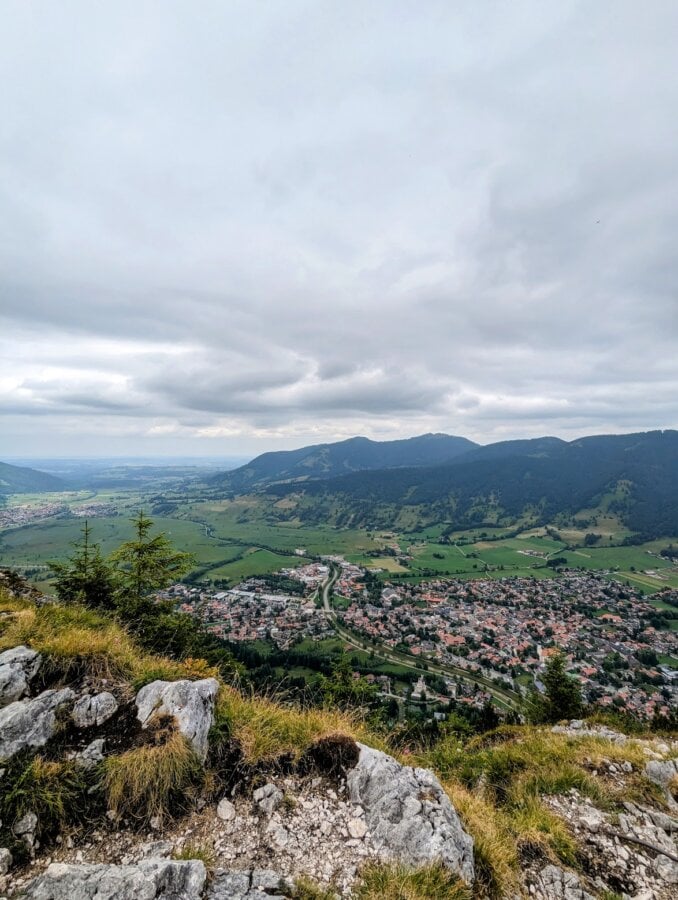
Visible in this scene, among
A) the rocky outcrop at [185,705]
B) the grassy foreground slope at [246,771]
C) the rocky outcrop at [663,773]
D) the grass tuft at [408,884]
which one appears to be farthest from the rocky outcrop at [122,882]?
the rocky outcrop at [663,773]

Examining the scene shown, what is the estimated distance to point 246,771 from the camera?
523cm

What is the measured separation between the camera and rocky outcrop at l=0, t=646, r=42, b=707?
5.31 metres

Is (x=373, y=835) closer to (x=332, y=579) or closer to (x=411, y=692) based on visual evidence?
(x=411, y=692)

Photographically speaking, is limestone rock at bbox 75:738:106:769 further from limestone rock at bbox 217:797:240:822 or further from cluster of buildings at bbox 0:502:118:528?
cluster of buildings at bbox 0:502:118:528

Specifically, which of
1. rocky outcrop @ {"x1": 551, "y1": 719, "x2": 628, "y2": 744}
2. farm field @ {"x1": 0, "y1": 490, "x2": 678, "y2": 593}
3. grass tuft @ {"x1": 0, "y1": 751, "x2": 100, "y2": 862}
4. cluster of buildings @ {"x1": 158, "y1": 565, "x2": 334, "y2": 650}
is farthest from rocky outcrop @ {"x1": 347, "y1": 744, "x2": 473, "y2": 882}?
farm field @ {"x1": 0, "y1": 490, "x2": 678, "y2": 593}

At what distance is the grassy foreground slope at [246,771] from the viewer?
425 cm

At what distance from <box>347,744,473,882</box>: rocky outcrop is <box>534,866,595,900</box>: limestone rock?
3.31ft

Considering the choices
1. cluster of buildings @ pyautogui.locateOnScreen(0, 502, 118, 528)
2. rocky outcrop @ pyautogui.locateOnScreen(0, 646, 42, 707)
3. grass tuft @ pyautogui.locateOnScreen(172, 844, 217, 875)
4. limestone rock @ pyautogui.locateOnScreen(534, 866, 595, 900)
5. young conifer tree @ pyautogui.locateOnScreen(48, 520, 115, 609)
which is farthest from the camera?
cluster of buildings @ pyautogui.locateOnScreen(0, 502, 118, 528)

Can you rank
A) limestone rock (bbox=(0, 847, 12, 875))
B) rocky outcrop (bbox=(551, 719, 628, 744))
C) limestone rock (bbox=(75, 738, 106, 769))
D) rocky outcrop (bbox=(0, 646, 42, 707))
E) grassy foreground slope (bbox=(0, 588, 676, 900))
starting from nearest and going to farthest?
limestone rock (bbox=(0, 847, 12, 875))
grassy foreground slope (bbox=(0, 588, 676, 900))
limestone rock (bbox=(75, 738, 106, 769))
rocky outcrop (bbox=(0, 646, 42, 707))
rocky outcrop (bbox=(551, 719, 628, 744))

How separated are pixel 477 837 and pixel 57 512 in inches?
9350

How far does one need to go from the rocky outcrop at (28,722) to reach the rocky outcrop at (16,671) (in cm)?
19

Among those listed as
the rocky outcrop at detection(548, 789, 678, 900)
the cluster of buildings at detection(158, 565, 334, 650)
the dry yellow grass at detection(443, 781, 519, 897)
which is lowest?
the cluster of buildings at detection(158, 565, 334, 650)

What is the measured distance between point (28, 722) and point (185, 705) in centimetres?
204

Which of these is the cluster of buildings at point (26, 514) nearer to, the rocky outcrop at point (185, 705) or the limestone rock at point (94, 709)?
the limestone rock at point (94, 709)
